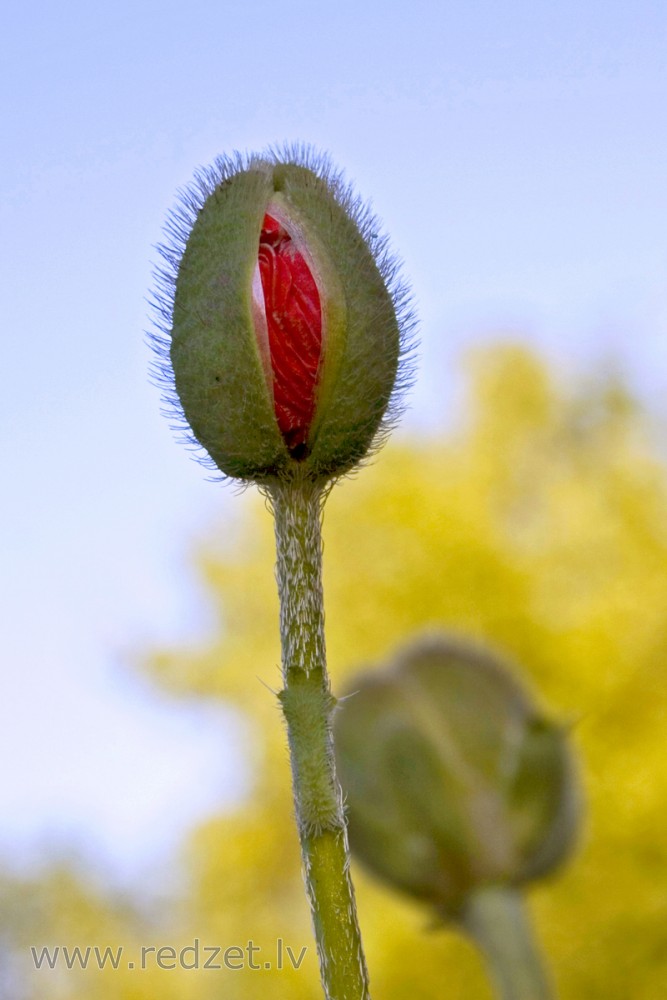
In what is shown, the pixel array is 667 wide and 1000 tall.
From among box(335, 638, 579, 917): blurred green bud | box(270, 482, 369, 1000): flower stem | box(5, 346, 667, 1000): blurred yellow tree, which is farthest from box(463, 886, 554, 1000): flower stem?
box(5, 346, 667, 1000): blurred yellow tree

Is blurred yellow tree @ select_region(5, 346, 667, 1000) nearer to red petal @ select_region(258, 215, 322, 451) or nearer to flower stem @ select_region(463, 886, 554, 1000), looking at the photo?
flower stem @ select_region(463, 886, 554, 1000)

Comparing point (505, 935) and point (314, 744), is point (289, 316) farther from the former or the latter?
point (505, 935)

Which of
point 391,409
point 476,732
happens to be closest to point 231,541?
point 476,732

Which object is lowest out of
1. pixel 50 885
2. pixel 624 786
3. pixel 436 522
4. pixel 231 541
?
pixel 624 786

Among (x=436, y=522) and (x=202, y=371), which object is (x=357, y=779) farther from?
(x=436, y=522)

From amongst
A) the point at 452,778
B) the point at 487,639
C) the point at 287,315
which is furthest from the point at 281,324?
the point at 487,639
